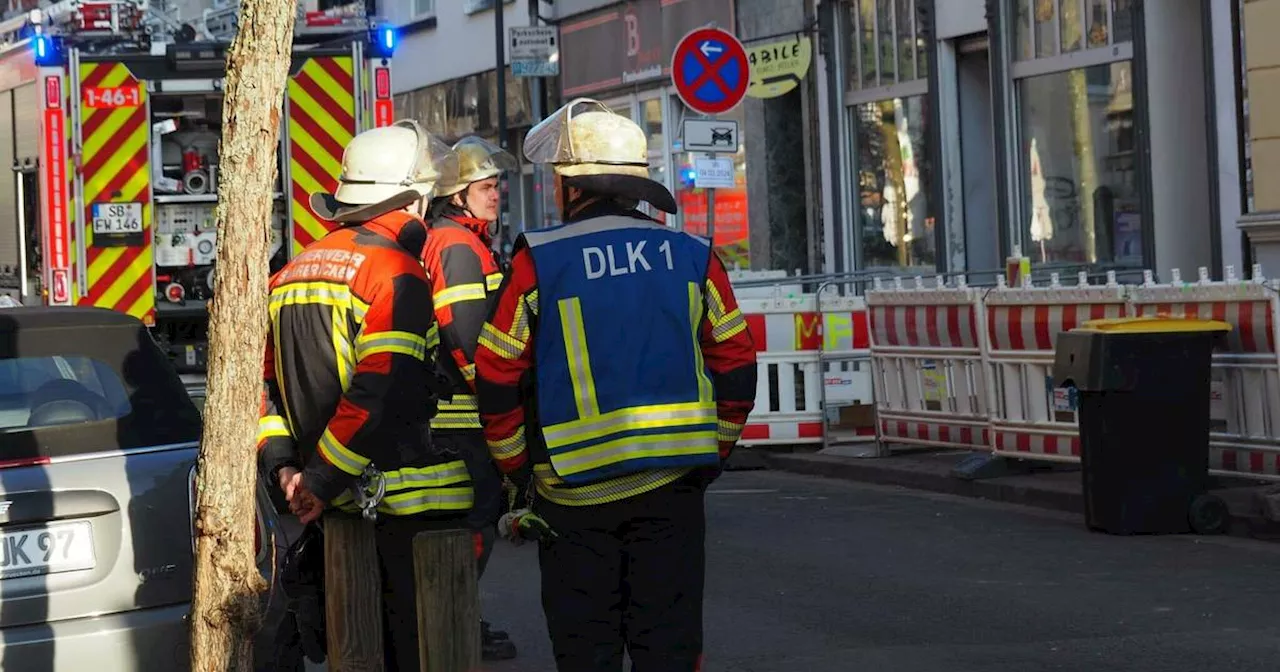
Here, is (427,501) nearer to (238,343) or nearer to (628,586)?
(628,586)

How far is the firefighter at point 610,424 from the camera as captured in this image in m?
4.98

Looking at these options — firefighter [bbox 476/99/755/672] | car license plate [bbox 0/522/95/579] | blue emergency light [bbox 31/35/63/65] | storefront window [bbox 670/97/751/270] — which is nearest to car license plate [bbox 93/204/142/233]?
blue emergency light [bbox 31/35/63/65]

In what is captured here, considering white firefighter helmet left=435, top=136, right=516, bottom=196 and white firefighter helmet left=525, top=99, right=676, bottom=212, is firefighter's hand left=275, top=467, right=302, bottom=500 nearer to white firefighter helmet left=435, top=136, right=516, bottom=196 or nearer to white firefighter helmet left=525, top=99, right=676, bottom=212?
white firefighter helmet left=525, top=99, right=676, bottom=212

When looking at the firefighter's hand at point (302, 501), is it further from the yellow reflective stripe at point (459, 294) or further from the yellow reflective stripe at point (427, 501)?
the yellow reflective stripe at point (459, 294)

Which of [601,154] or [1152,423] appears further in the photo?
[1152,423]

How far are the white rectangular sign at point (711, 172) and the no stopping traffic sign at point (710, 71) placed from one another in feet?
1.43

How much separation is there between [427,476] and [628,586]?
72cm

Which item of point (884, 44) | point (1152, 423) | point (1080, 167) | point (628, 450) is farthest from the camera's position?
point (884, 44)

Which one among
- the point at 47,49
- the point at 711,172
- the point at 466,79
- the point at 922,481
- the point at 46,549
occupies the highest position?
the point at 466,79

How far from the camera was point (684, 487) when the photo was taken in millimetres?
5078

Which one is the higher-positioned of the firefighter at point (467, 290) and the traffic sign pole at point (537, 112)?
the traffic sign pole at point (537, 112)

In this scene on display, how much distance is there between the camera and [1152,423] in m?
10.6

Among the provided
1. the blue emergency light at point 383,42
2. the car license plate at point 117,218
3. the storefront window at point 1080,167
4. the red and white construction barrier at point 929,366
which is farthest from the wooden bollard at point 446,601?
the storefront window at point 1080,167

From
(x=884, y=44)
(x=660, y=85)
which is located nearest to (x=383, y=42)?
(x=884, y=44)
